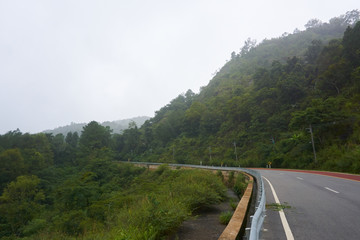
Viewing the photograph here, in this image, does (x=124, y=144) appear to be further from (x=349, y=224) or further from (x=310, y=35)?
(x=310, y=35)

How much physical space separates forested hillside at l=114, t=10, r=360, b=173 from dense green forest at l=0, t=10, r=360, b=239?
19cm

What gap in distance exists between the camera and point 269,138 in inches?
1678

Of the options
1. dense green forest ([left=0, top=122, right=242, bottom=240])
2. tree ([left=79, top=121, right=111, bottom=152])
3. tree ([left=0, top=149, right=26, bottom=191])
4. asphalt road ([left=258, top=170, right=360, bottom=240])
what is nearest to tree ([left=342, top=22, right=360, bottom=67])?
dense green forest ([left=0, top=122, right=242, bottom=240])

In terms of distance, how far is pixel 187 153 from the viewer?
6097cm

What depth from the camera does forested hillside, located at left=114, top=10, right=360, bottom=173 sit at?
27.9m

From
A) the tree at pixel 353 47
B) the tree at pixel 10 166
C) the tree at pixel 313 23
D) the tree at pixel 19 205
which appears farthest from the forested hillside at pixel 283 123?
the tree at pixel 313 23

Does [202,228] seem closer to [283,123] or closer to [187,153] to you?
[283,123]

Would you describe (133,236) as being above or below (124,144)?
below

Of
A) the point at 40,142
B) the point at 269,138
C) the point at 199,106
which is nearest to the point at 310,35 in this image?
the point at 199,106

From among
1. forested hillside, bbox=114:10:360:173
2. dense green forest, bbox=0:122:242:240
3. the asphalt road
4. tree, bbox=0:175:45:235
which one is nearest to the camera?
the asphalt road

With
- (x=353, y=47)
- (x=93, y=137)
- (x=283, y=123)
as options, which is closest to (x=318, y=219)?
(x=283, y=123)

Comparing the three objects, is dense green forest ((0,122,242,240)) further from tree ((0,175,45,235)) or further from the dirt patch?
the dirt patch

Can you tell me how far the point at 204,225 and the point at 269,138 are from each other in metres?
41.1

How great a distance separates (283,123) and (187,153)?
28.6 m
